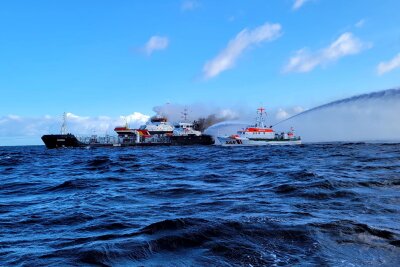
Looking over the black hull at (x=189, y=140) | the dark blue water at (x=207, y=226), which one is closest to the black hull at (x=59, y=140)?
the black hull at (x=189, y=140)

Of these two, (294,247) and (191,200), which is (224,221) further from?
(191,200)

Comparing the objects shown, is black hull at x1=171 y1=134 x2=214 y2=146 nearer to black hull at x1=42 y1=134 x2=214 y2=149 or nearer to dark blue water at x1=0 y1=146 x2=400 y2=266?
black hull at x1=42 y1=134 x2=214 y2=149

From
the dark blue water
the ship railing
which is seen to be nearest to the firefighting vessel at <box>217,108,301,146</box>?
the ship railing

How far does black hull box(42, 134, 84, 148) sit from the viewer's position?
309 ft

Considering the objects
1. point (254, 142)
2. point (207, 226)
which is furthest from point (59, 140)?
point (207, 226)

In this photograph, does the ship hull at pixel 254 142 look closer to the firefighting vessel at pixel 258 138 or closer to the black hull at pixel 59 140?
the firefighting vessel at pixel 258 138

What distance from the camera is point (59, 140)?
311 ft

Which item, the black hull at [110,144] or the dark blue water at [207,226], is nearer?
the dark blue water at [207,226]

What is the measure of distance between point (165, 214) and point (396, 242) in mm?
5629

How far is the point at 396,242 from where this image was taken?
22.4 ft

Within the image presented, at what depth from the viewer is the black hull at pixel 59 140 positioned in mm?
94250

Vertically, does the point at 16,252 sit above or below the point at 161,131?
below

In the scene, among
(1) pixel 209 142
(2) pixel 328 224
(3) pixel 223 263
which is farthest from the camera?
(1) pixel 209 142

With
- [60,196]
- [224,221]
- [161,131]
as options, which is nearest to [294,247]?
[224,221]
